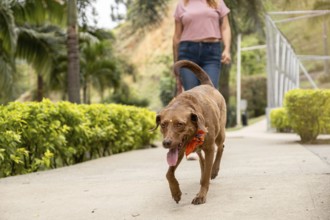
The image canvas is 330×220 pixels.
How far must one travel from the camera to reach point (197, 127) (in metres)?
4.09

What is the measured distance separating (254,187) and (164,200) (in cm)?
81

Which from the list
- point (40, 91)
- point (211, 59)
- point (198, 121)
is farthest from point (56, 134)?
point (40, 91)

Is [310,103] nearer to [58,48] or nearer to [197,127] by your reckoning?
[197,127]

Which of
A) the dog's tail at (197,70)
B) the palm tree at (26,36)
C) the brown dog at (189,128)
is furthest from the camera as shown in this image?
the palm tree at (26,36)

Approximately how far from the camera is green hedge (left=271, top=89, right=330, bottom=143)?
34.4ft

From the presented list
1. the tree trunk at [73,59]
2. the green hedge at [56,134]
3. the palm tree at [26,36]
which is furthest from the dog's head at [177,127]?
the palm tree at [26,36]

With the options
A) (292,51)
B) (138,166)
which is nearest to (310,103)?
(138,166)

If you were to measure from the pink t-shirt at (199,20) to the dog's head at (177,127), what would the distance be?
2864 millimetres

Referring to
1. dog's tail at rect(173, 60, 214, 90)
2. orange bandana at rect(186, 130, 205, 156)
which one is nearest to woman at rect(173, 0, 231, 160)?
dog's tail at rect(173, 60, 214, 90)

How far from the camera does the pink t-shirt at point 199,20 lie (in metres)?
6.75

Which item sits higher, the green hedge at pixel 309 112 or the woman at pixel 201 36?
the woman at pixel 201 36

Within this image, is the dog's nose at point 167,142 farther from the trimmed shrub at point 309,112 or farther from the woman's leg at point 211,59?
the trimmed shrub at point 309,112

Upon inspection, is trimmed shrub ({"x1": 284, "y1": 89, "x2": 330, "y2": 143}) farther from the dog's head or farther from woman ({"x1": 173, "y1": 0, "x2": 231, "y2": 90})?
the dog's head

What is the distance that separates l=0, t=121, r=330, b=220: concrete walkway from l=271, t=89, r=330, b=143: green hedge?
3.99 meters
